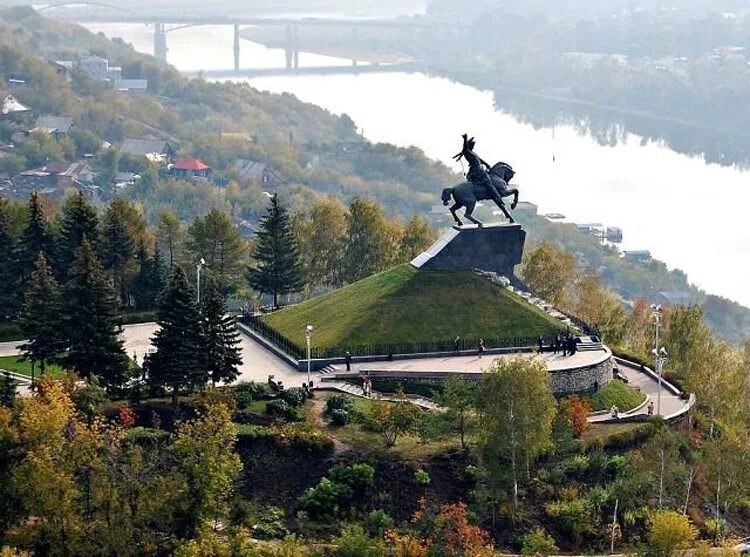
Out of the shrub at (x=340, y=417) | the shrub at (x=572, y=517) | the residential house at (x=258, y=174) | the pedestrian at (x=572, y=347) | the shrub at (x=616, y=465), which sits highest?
the pedestrian at (x=572, y=347)

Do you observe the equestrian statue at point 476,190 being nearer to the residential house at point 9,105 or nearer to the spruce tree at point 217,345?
the spruce tree at point 217,345

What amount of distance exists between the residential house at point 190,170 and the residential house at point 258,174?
3067mm

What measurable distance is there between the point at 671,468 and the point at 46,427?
14.1 m

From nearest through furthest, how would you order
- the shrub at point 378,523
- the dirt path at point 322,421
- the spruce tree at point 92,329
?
1. the shrub at point 378,523
2. the dirt path at point 322,421
3. the spruce tree at point 92,329

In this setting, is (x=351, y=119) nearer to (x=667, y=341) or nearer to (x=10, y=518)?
(x=667, y=341)

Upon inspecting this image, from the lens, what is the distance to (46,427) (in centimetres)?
2920

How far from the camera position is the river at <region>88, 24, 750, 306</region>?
8988 cm

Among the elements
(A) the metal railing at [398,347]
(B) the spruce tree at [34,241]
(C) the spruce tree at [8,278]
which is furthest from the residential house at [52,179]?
(A) the metal railing at [398,347]

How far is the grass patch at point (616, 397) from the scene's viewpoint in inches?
1478

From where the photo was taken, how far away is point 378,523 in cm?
3098

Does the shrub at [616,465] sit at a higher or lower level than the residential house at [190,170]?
higher

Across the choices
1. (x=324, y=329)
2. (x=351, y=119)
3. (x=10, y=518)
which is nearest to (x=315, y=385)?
(x=324, y=329)

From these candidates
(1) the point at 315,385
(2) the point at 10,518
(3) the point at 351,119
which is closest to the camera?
(2) the point at 10,518

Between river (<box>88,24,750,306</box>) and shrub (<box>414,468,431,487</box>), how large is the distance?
52.7m
